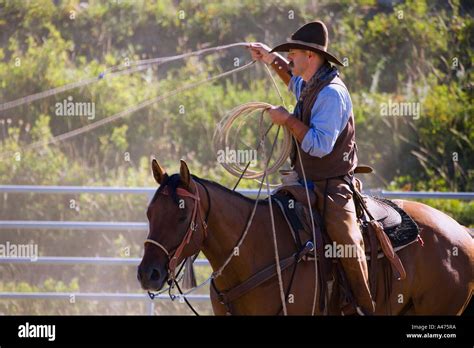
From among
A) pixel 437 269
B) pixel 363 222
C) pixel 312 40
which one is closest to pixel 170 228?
pixel 363 222

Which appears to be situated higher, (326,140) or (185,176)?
(326,140)

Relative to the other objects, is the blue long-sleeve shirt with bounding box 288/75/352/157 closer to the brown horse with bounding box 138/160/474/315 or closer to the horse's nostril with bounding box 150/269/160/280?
the brown horse with bounding box 138/160/474/315

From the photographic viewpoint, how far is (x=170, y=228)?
5.67m

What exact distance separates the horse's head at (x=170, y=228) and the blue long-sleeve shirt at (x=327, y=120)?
81 cm

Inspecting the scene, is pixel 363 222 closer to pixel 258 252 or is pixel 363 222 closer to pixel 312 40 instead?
pixel 258 252

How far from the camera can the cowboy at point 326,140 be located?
236 inches

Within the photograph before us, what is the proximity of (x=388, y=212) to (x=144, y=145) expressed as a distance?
23.5 feet

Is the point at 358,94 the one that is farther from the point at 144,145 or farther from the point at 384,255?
the point at 384,255

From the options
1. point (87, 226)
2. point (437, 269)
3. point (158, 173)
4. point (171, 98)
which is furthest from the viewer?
point (171, 98)

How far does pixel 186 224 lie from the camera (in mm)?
5727

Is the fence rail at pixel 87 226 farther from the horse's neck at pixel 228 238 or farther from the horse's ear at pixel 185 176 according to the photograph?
the horse's ear at pixel 185 176

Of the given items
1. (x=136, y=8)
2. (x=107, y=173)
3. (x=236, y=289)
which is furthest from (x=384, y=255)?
(x=136, y=8)

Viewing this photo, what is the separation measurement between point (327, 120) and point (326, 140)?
0.14 meters
